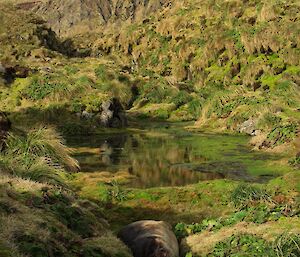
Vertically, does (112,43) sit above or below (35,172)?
below

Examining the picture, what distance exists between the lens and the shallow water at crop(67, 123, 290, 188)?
79.2 ft

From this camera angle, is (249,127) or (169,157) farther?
(249,127)

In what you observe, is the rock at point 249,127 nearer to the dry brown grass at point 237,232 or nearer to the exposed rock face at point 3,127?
the exposed rock face at point 3,127

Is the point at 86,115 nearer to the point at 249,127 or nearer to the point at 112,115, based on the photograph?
the point at 112,115

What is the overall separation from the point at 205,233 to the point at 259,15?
59.8 metres

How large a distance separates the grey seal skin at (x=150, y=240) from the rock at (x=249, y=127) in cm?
2476

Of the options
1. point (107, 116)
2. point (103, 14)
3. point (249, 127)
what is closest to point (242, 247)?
point (249, 127)

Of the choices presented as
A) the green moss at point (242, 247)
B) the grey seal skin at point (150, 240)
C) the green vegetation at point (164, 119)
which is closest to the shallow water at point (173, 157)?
the green vegetation at point (164, 119)

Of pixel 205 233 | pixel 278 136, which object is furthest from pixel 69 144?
pixel 205 233

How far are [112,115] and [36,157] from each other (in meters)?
23.1

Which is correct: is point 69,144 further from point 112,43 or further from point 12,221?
point 112,43

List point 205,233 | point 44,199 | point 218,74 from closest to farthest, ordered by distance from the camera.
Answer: point 44,199
point 205,233
point 218,74

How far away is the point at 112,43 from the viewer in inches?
3841

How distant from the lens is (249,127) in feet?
125
